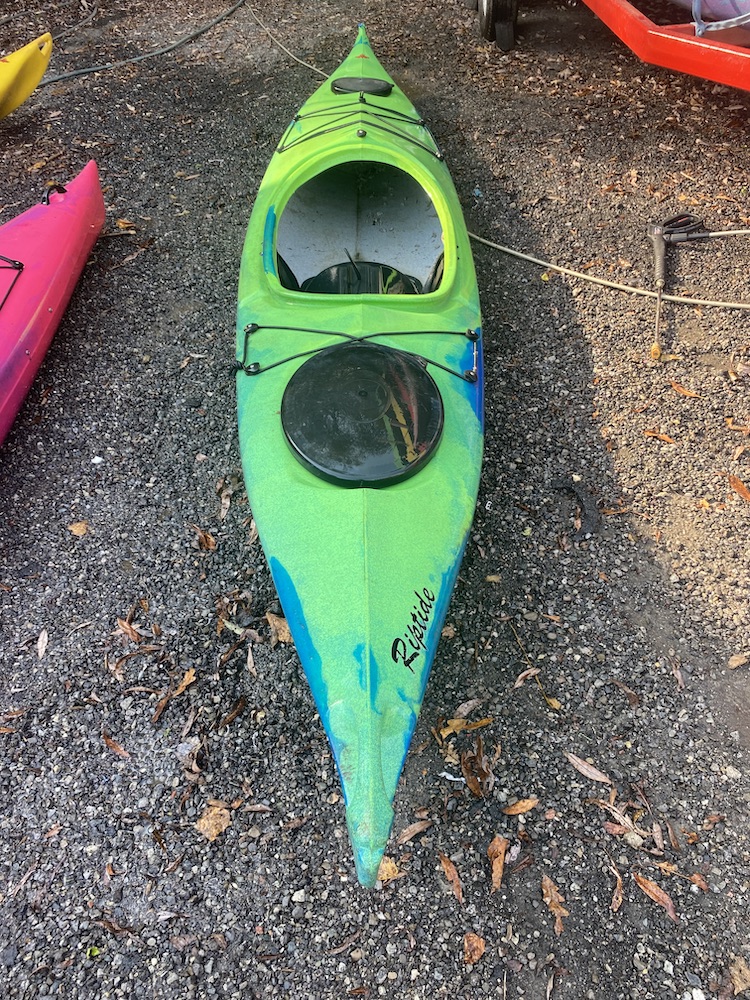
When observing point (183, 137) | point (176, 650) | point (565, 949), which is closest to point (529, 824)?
point (565, 949)

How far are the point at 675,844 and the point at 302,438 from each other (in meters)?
1.92

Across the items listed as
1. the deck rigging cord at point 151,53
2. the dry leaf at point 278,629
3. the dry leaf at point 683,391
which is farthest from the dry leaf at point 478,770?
the deck rigging cord at point 151,53

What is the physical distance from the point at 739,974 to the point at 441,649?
1364mm

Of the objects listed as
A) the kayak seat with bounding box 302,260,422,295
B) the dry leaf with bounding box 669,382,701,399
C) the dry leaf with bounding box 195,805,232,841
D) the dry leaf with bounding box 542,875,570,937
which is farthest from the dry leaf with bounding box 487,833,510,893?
the kayak seat with bounding box 302,260,422,295

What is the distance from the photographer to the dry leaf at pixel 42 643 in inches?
110

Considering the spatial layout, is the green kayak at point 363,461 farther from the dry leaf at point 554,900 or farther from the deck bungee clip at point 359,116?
the dry leaf at point 554,900

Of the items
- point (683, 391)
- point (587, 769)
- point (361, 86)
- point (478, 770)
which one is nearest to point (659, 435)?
point (683, 391)

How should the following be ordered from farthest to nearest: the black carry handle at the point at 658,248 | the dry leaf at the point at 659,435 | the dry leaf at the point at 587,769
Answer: the black carry handle at the point at 658,248
the dry leaf at the point at 659,435
the dry leaf at the point at 587,769

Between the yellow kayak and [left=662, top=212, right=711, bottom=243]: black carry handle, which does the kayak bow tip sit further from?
the yellow kayak

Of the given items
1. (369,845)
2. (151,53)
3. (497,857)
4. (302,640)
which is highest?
(151,53)

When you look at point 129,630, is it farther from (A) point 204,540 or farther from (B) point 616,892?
(B) point 616,892

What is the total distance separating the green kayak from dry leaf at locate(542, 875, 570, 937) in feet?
2.30

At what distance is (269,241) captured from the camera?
10.8 feet

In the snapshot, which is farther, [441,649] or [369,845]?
[441,649]
